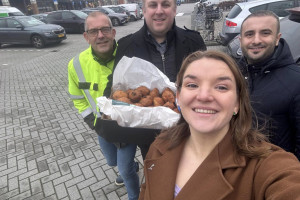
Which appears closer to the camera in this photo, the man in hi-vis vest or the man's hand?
the man in hi-vis vest

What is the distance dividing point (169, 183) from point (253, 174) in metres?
0.48

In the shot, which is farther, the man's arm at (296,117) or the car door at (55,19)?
the car door at (55,19)

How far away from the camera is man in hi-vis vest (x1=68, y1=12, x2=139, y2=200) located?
7.06ft

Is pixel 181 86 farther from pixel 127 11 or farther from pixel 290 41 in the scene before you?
pixel 127 11

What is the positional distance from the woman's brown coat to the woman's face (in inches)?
6.0

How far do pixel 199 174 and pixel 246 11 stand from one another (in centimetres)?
791

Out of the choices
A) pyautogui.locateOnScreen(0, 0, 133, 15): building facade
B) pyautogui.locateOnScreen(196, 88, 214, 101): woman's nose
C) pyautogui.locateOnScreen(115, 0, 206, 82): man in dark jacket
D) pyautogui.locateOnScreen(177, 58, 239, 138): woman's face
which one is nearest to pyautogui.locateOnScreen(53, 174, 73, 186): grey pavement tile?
pyautogui.locateOnScreen(115, 0, 206, 82): man in dark jacket

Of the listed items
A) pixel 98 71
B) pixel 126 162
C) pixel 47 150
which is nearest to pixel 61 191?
pixel 47 150

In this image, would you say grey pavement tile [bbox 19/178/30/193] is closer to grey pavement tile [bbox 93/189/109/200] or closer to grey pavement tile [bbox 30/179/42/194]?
→ grey pavement tile [bbox 30/179/42/194]

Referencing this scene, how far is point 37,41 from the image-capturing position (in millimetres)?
12484

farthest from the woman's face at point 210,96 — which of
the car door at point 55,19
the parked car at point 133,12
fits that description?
the parked car at point 133,12

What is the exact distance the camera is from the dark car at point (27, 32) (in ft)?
39.9

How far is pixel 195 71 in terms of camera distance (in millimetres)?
1293

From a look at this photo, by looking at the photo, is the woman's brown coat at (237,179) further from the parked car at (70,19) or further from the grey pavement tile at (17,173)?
the parked car at (70,19)
